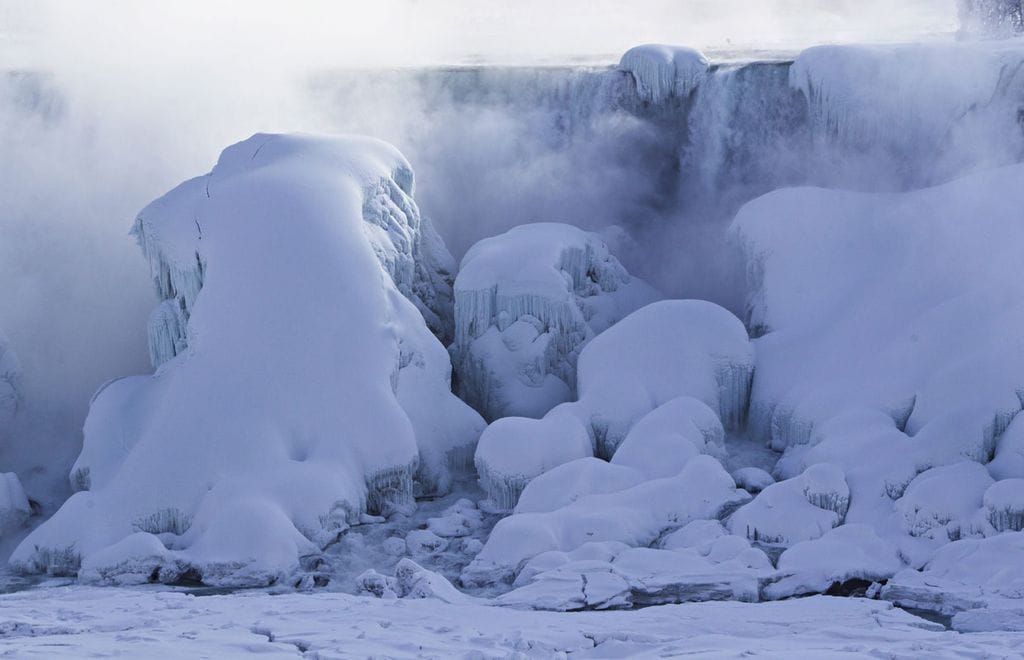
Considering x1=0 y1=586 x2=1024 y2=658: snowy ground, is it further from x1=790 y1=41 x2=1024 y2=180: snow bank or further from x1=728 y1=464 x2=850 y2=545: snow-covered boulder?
x1=790 y1=41 x2=1024 y2=180: snow bank

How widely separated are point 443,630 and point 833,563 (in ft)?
11.9

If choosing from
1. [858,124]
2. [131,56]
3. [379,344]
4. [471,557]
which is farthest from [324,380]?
[131,56]

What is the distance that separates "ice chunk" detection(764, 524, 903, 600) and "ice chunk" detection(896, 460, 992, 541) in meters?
0.34

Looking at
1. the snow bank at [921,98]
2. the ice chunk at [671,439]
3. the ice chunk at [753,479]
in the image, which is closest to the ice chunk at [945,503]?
the ice chunk at [753,479]

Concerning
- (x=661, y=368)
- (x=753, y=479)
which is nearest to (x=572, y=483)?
(x=753, y=479)

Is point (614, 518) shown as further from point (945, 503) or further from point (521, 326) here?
point (521, 326)

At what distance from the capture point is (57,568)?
39.2ft

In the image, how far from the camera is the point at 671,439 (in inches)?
506

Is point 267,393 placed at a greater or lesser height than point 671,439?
greater

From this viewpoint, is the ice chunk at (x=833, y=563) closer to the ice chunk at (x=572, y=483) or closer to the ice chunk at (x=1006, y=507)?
the ice chunk at (x=1006, y=507)

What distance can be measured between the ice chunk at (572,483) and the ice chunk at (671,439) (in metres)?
0.23

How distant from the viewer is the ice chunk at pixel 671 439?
12.7m

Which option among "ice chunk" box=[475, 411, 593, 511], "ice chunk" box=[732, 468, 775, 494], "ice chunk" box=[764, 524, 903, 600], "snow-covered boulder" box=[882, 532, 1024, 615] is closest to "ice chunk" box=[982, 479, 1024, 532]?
"snow-covered boulder" box=[882, 532, 1024, 615]

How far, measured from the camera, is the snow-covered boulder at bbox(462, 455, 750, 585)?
11.5 meters
